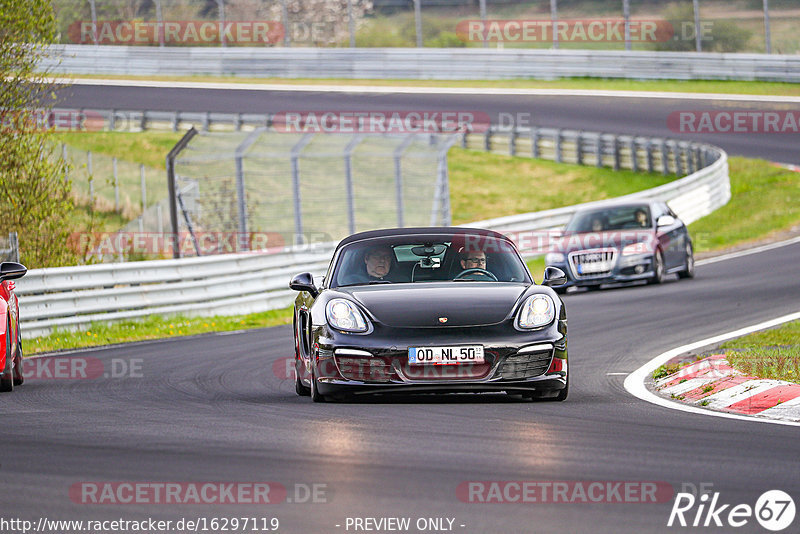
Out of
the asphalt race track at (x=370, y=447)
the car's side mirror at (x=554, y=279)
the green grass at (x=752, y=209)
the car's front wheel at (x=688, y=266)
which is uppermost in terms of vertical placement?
the car's side mirror at (x=554, y=279)

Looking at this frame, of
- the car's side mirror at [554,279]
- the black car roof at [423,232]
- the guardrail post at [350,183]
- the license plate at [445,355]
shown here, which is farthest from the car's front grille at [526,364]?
the guardrail post at [350,183]

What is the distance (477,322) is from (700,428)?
1.73 metres

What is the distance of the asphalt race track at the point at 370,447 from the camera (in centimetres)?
565

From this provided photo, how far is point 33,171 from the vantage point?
59.3 ft

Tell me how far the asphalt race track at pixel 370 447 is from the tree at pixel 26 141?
20.7ft

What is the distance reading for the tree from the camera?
17.8 metres

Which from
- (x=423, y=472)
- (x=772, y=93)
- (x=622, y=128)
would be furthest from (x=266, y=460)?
(x=772, y=93)

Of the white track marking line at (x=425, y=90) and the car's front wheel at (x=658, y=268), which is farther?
the white track marking line at (x=425, y=90)

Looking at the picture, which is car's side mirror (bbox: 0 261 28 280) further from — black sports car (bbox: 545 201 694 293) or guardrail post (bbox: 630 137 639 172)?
guardrail post (bbox: 630 137 639 172)

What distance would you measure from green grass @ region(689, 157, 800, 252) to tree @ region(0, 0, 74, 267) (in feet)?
42.1

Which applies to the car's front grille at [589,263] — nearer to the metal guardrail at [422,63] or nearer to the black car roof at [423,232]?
the black car roof at [423,232]

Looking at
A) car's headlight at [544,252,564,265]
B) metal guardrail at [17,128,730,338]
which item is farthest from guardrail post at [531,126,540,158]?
car's headlight at [544,252,564,265]

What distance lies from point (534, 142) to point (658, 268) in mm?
18117

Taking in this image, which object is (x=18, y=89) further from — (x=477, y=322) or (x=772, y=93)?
(x=772, y=93)
